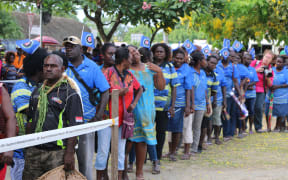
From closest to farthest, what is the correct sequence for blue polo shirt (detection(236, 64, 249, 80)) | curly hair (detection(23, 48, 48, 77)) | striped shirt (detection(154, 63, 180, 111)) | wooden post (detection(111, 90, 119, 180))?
1. curly hair (detection(23, 48, 48, 77))
2. wooden post (detection(111, 90, 119, 180))
3. striped shirt (detection(154, 63, 180, 111))
4. blue polo shirt (detection(236, 64, 249, 80))

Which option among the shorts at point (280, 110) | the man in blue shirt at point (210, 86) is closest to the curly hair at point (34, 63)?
the man in blue shirt at point (210, 86)

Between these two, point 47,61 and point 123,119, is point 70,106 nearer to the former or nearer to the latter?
point 47,61

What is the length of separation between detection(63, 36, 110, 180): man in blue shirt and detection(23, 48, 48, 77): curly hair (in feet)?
1.57

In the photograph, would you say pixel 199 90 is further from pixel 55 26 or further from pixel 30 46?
pixel 55 26

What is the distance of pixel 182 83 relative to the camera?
7.79m

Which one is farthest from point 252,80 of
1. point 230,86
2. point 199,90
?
point 199,90

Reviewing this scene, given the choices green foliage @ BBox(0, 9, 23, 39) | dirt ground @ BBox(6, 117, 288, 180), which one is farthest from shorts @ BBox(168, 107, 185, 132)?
green foliage @ BBox(0, 9, 23, 39)

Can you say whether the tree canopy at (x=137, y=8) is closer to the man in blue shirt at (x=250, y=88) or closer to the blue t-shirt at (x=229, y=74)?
the blue t-shirt at (x=229, y=74)

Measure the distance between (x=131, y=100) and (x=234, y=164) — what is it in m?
2.92

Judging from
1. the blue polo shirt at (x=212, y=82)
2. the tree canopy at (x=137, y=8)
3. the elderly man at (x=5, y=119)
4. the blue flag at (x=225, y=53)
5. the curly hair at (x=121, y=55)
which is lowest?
the elderly man at (x=5, y=119)

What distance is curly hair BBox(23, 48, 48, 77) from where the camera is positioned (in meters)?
4.69

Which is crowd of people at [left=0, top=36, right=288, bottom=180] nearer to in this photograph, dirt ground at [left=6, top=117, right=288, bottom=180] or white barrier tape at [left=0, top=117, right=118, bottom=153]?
white barrier tape at [left=0, top=117, right=118, bottom=153]

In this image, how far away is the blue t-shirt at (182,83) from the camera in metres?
7.75

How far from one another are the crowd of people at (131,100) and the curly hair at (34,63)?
11 mm
